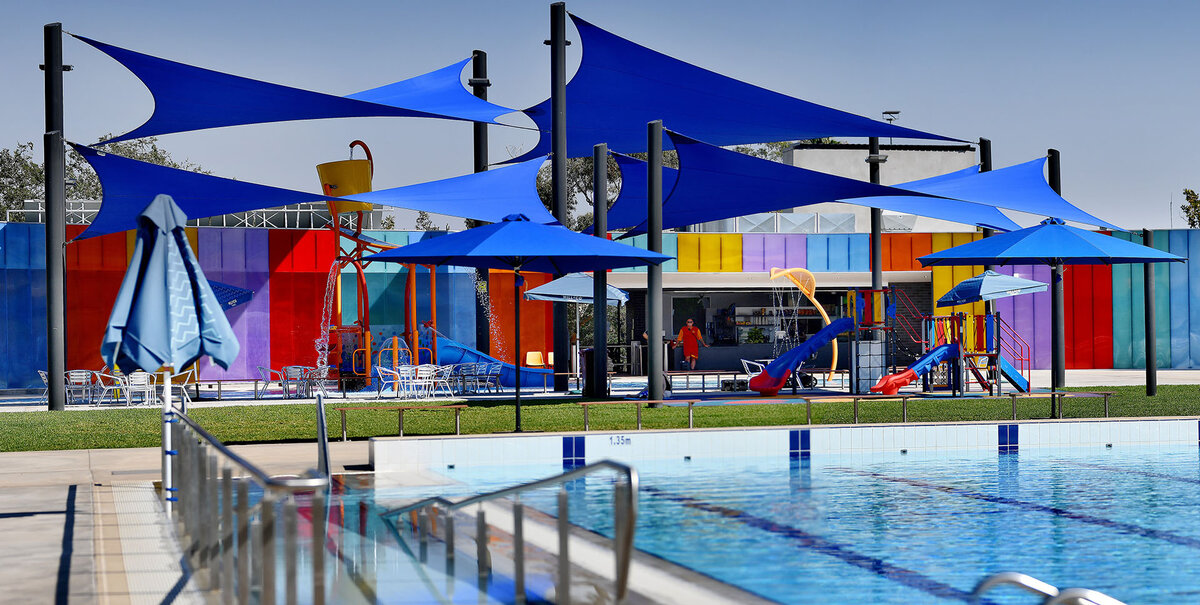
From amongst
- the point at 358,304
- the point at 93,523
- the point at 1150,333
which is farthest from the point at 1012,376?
the point at 93,523

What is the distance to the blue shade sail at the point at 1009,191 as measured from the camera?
48.1 feet

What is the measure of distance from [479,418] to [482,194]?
Answer: 372cm

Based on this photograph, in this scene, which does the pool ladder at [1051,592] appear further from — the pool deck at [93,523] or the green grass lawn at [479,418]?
the green grass lawn at [479,418]

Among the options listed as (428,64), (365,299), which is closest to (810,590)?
(365,299)

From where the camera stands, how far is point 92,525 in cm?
706

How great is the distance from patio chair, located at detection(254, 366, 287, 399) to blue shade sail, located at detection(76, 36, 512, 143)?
17.2 feet

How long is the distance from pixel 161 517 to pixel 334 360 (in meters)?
17.8

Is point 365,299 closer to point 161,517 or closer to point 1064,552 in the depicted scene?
point 161,517

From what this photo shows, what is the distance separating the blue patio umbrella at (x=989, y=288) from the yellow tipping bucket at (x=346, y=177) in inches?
449

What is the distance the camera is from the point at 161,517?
7188 millimetres

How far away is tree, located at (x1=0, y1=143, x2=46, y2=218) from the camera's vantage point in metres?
44.8

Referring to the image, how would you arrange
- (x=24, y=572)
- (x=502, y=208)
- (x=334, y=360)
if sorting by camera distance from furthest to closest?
(x=334, y=360) → (x=502, y=208) → (x=24, y=572)

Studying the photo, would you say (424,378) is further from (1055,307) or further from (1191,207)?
(1191,207)

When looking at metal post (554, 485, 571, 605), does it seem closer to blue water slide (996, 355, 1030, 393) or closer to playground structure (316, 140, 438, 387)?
blue water slide (996, 355, 1030, 393)
